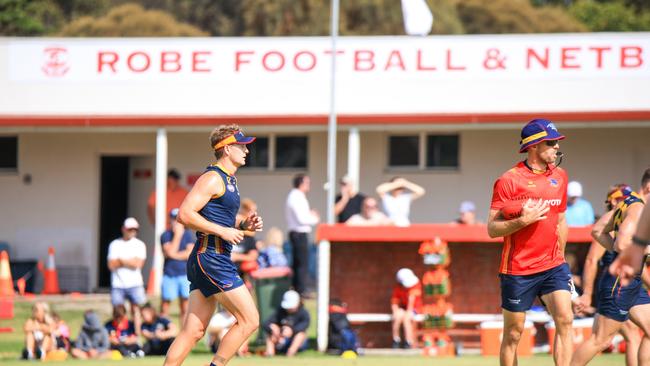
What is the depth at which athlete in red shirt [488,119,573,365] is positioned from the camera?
369 inches

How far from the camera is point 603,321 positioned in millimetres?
9828

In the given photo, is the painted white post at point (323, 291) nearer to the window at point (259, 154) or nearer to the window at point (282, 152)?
the window at point (282, 152)

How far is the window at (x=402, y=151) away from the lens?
75.8 ft

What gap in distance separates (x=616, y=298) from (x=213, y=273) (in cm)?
Result: 333

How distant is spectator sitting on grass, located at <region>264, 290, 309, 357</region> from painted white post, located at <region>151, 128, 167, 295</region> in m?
6.05

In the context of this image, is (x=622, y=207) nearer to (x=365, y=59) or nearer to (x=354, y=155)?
(x=354, y=155)

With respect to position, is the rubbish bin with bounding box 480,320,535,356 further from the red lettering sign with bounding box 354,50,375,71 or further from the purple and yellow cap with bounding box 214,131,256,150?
the red lettering sign with bounding box 354,50,375,71

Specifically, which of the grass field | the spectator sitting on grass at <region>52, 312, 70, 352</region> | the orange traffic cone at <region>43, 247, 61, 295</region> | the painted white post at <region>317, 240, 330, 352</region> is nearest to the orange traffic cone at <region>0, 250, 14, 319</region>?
the orange traffic cone at <region>43, 247, 61, 295</region>

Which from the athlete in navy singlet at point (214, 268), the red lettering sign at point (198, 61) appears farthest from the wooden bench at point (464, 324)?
the red lettering sign at point (198, 61)

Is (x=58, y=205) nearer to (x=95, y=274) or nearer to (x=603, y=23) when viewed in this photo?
(x=95, y=274)

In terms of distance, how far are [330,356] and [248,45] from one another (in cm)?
835

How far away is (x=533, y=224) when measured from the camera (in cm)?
943

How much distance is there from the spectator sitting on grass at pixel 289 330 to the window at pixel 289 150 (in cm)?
800

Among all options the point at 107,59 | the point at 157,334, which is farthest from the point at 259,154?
the point at 157,334
